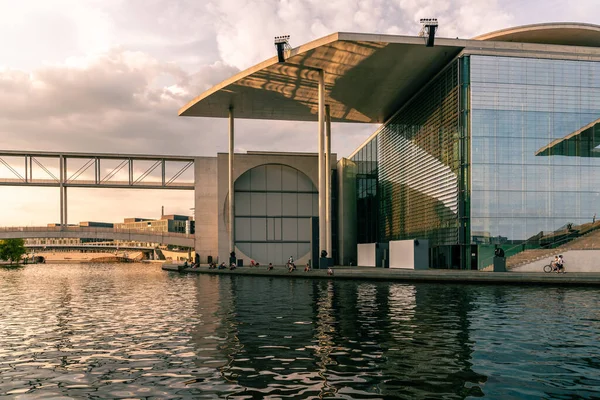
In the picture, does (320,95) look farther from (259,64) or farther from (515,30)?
(515,30)

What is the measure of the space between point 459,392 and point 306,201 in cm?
5335

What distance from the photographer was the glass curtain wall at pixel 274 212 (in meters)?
60.6

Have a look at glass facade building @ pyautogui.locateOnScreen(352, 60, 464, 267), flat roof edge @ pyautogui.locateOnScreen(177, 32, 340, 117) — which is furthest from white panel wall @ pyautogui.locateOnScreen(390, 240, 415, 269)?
flat roof edge @ pyautogui.locateOnScreen(177, 32, 340, 117)

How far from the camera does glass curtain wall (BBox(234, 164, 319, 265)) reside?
6059 centimetres

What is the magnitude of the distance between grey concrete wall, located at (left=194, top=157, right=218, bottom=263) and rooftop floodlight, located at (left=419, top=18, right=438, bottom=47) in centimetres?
3172

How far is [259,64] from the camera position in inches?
1724

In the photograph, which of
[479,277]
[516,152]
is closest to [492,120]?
[516,152]

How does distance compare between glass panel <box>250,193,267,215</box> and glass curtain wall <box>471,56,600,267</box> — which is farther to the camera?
glass panel <box>250,193,267,215</box>

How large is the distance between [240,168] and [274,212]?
Result: 595 cm

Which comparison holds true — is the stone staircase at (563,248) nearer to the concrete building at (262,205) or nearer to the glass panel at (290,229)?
the concrete building at (262,205)

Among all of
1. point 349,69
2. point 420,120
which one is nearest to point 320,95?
point 349,69

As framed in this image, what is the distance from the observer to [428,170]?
45000mm

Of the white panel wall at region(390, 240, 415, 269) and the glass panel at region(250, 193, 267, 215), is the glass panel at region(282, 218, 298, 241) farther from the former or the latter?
the white panel wall at region(390, 240, 415, 269)

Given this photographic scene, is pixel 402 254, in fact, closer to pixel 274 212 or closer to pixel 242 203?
pixel 274 212
